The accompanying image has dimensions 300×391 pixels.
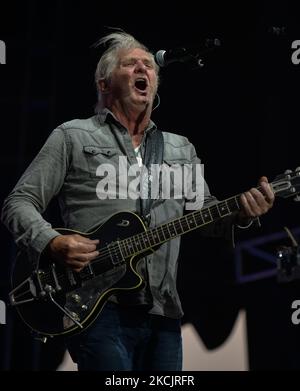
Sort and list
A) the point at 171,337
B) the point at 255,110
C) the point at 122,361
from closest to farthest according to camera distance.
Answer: the point at 122,361, the point at 171,337, the point at 255,110

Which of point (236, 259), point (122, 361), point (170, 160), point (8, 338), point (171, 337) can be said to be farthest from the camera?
point (236, 259)

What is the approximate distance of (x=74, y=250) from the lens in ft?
8.28

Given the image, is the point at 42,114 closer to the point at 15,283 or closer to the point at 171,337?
the point at 15,283

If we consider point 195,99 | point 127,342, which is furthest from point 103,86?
point 195,99

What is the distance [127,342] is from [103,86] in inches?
52.8

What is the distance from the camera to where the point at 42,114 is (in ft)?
18.7

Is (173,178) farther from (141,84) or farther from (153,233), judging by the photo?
(141,84)

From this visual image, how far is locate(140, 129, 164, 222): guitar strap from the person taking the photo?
2.79 metres

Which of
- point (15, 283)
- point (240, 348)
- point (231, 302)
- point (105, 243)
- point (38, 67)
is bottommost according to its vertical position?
point (240, 348)

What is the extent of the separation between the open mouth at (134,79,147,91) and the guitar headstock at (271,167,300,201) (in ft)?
2.69

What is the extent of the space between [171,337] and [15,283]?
714mm

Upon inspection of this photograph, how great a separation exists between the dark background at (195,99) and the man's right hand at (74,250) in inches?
120

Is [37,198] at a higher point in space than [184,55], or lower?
lower

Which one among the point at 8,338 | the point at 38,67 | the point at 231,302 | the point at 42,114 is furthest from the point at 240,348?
the point at 38,67
